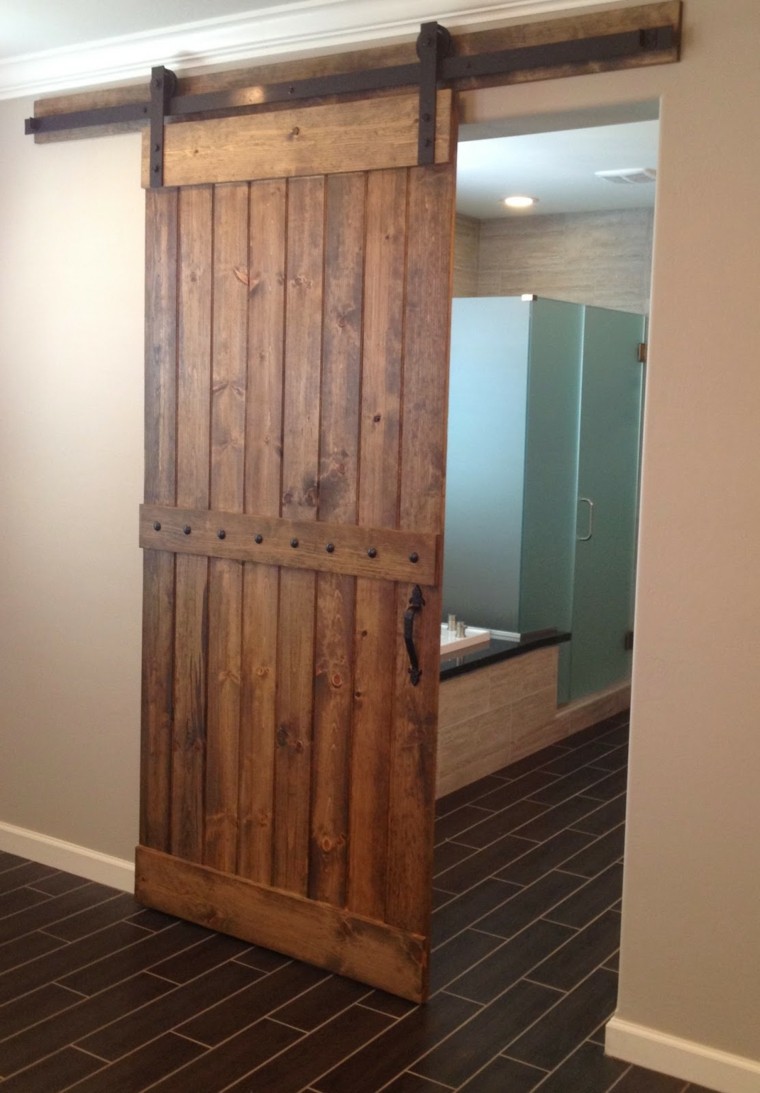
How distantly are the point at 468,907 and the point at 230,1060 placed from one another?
1.11 metres

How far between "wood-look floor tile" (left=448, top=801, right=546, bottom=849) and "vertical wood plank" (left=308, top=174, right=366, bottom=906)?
1.12m

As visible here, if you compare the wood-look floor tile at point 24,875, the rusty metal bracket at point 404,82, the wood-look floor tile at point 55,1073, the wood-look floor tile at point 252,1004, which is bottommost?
the wood-look floor tile at point 55,1073

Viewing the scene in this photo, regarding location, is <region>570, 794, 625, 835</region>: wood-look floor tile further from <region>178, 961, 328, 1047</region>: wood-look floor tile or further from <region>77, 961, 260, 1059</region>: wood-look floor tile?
<region>77, 961, 260, 1059</region>: wood-look floor tile

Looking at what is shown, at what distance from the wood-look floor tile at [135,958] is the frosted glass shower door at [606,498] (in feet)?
9.07

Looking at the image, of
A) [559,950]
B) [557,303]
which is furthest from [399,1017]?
[557,303]

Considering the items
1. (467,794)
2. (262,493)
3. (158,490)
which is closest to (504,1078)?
(262,493)

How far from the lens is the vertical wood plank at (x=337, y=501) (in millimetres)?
3096

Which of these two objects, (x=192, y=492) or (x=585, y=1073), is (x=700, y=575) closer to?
(x=585, y=1073)

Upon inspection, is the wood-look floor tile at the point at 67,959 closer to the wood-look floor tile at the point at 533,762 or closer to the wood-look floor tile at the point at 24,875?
the wood-look floor tile at the point at 24,875

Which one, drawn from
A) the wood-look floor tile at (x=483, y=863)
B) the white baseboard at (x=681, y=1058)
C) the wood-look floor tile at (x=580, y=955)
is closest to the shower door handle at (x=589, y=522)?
the wood-look floor tile at (x=483, y=863)

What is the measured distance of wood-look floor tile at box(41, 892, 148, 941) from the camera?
3416mm

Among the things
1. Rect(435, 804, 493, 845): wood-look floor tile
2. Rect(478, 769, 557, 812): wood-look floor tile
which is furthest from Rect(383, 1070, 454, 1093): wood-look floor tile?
Rect(478, 769, 557, 812): wood-look floor tile

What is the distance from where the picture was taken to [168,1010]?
118 inches

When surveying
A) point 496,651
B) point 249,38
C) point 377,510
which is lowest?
point 496,651
